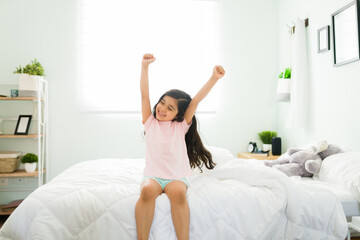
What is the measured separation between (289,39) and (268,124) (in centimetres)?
98

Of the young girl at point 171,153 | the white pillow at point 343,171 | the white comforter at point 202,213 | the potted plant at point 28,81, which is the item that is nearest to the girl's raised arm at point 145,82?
the young girl at point 171,153

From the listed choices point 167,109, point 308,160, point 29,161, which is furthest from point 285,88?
point 29,161

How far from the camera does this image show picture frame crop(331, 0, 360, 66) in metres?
2.28

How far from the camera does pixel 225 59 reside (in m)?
3.67

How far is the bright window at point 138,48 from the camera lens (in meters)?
3.45

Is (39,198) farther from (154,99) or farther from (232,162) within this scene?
(154,99)

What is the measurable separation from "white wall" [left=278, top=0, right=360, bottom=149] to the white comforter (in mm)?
1017

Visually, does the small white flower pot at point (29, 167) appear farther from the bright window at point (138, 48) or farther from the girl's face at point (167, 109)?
the girl's face at point (167, 109)

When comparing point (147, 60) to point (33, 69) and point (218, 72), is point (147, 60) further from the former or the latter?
point (33, 69)

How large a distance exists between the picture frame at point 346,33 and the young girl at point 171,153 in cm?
122

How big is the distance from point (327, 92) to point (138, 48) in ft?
6.48

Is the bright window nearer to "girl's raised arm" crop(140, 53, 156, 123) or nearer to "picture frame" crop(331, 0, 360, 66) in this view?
"picture frame" crop(331, 0, 360, 66)

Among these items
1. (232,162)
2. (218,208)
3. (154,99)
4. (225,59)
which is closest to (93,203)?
(218,208)

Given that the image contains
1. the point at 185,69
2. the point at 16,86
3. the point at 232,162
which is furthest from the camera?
the point at 185,69
